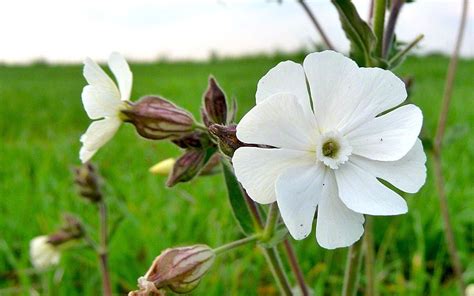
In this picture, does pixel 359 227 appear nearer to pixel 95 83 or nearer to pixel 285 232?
pixel 285 232

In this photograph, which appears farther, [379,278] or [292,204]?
[379,278]

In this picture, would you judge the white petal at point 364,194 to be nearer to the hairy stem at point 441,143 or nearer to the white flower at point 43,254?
the hairy stem at point 441,143

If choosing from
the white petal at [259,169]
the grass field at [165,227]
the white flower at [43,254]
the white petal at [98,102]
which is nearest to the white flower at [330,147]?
the white petal at [259,169]

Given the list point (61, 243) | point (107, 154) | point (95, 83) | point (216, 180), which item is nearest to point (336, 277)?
point (61, 243)

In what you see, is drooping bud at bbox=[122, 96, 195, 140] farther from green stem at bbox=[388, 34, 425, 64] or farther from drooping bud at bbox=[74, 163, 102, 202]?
drooping bud at bbox=[74, 163, 102, 202]

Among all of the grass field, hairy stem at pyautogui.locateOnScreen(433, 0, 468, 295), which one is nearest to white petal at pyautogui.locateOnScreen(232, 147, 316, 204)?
the grass field

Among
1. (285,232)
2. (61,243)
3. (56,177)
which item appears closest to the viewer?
(285,232)
